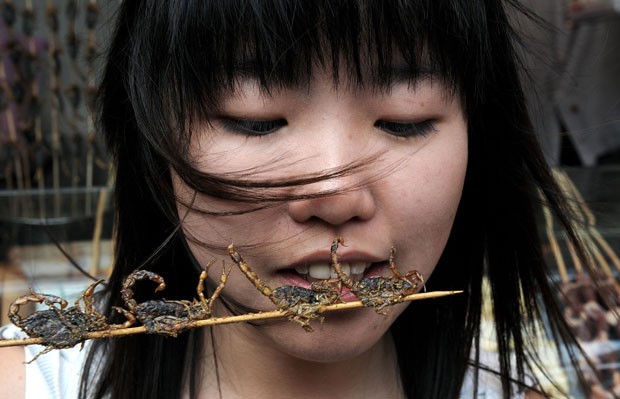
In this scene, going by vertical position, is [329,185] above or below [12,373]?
above

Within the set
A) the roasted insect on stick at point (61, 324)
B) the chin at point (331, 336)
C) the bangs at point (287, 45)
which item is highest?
the bangs at point (287, 45)

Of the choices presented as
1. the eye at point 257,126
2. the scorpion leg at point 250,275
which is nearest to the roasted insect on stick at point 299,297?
the scorpion leg at point 250,275

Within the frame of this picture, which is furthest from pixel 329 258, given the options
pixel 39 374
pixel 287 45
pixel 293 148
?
pixel 39 374

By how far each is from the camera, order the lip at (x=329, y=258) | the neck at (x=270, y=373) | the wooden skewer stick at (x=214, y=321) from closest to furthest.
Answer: the wooden skewer stick at (x=214, y=321) → the lip at (x=329, y=258) → the neck at (x=270, y=373)

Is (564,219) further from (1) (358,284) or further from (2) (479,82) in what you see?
(1) (358,284)

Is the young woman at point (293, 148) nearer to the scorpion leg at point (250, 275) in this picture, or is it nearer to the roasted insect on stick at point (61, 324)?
the scorpion leg at point (250, 275)

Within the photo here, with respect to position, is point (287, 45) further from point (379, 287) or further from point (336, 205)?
point (379, 287)
